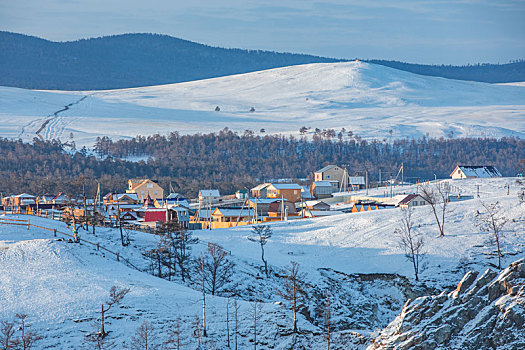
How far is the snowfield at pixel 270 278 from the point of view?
34094 mm

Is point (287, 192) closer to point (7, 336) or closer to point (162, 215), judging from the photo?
point (162, 215)

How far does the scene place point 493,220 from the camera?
190 feet

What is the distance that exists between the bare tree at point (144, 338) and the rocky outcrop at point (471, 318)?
9.83m

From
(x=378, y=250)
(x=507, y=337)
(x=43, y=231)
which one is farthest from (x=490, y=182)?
(x=507, y=337)

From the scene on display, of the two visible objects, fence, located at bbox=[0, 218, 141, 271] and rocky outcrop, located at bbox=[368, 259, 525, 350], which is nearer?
rocky outcrop, located at bbox=[368, 259, 525, 350]

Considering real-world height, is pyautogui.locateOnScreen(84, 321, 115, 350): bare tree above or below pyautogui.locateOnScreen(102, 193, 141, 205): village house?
below

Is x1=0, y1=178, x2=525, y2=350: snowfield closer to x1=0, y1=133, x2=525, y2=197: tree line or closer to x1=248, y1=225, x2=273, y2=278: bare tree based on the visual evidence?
x1=248, y1=225, x2=273, y2=278: bare tree

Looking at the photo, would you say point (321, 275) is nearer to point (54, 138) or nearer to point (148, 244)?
point (148, 244)

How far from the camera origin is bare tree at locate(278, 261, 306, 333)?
36.0 meters

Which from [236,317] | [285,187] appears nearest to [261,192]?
[285,187]

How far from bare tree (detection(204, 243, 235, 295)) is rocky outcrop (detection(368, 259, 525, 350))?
→ 17452mm

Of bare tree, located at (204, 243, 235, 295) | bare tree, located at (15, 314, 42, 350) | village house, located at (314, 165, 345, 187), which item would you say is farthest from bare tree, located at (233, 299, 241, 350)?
village house, located at (314, 165, 345, 187)

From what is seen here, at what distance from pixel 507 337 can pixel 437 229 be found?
3630 cm

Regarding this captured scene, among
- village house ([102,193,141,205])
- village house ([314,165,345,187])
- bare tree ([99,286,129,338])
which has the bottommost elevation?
bare tree ([99,286,129,338])
